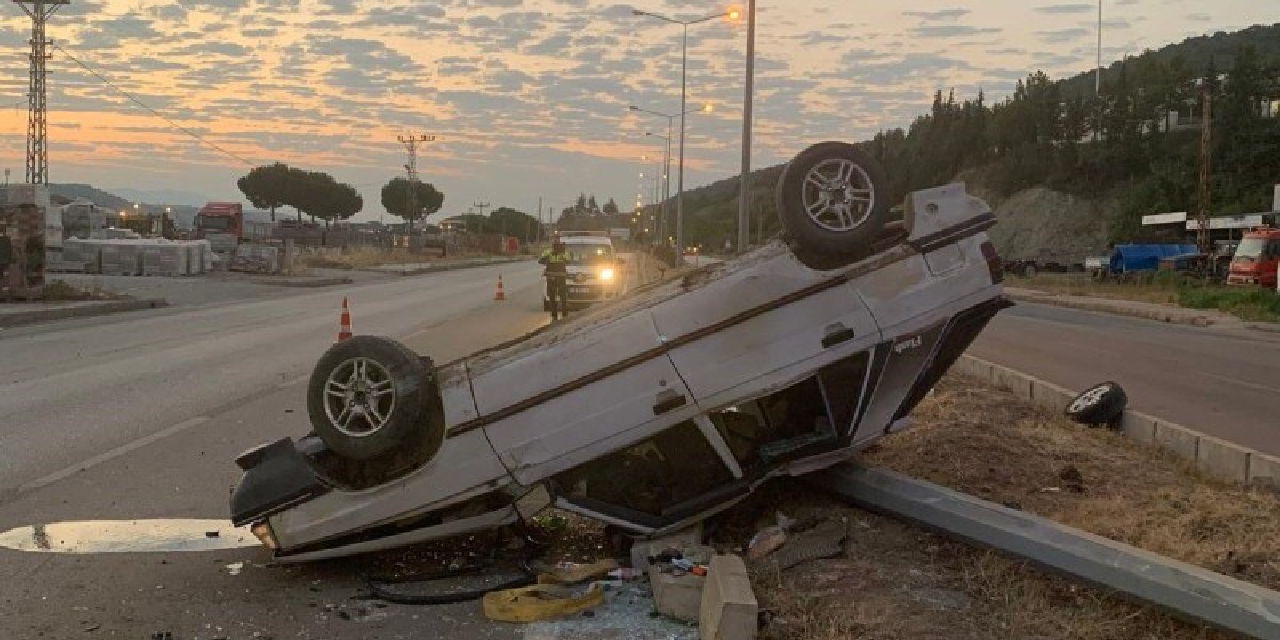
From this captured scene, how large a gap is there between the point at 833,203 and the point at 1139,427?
4522 millimetres

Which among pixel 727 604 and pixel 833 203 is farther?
pixel 833 203

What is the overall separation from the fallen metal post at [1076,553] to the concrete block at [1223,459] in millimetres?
2652

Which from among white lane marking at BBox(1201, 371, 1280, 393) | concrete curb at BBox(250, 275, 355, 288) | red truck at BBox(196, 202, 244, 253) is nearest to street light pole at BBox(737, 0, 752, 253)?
white lane marking at BBox(1201, 371, 1280, 393)

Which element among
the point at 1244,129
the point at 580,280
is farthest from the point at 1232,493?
the point at 1244,129

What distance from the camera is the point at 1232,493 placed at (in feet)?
21.1

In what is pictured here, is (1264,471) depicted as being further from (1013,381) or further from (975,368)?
(975,368)

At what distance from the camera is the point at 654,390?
17.3 feet

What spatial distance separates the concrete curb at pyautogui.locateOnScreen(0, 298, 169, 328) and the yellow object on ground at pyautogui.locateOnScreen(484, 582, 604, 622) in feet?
62.5

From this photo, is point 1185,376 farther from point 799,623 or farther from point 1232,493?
point 799,623

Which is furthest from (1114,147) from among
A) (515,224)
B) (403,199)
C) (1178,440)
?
(515,224)

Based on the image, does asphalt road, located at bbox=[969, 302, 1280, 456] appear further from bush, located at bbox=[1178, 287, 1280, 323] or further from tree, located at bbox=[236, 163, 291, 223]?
tree, located at bbox=[236, 163, 291, 223]

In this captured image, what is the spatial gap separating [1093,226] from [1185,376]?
65077 millimetres

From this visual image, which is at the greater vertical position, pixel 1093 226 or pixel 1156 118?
pixel 1156 118

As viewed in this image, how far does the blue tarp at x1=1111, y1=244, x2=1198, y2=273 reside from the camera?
51.0m
